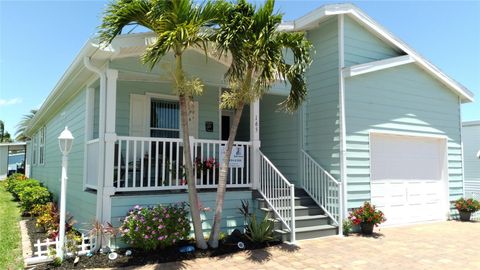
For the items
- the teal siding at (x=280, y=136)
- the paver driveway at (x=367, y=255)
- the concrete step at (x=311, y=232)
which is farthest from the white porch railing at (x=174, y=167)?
the teal siding at (x=280, y=136)

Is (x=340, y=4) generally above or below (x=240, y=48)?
above

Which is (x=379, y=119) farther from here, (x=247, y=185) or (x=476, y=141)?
(x=476, y=141)

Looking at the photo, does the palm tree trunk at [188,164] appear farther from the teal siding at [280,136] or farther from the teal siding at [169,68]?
the teal siding at [280,136]

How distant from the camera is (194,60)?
23.6ft

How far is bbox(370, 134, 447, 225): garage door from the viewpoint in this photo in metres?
8.95

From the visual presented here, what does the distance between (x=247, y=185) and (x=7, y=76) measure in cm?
898

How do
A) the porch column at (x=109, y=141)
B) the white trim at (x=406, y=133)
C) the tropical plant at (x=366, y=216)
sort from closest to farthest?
the porch column at (x=109, y=141) → the tropical plant at (x=366, y=216) → the white trim at (x=406, y=133)

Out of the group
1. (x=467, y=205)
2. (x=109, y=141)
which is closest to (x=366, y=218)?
(x=467, y=205)

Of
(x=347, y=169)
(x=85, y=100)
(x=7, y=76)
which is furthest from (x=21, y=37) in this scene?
(x=347, y=169)

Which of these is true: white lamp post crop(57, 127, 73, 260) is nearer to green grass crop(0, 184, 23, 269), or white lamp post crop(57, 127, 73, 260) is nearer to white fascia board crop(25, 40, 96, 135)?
green grass crop(0, 184, 23, 269)

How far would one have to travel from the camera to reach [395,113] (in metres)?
9.21

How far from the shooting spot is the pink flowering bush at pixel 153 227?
18.3ft

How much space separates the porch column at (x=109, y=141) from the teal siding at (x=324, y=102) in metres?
4.83

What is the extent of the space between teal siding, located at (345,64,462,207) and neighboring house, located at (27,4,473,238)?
30 millimetres
